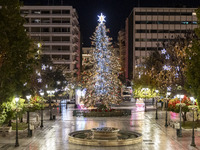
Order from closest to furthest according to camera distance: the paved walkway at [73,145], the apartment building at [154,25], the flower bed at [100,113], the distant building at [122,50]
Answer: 1. the paved walkway at [73,145]
2. the flower bed at [100,113]
3. the apartment building at [154,25]
4. the distant building at [122,50]

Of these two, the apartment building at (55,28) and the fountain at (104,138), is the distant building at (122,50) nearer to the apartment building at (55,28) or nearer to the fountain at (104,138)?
the apartment building at (55,28)

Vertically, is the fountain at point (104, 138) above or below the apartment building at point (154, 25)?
below

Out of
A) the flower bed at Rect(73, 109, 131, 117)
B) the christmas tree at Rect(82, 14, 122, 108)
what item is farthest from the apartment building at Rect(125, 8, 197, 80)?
the christmas tree at Rect(82, 14, 122, 108)

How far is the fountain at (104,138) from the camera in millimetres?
26906

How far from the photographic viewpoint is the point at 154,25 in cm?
11706

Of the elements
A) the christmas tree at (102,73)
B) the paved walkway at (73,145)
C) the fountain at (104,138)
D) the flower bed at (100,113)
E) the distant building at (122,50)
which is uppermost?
the distant building at (122,50)

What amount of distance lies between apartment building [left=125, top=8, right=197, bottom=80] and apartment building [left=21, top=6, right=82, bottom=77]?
17497mm

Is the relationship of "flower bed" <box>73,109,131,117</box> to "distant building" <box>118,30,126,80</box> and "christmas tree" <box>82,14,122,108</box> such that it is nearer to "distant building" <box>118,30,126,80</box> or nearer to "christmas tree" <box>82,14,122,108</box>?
"christmas tree" <box>82,14,122,108</box>

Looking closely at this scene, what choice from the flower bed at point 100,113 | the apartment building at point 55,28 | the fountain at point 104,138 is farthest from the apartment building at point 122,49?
the fountain at point 104,138

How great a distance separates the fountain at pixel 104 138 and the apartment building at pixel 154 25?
8609cm

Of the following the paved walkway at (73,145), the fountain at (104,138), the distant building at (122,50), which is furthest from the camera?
the distant building at (122,50)

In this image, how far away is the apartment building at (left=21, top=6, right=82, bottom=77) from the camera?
114 metres

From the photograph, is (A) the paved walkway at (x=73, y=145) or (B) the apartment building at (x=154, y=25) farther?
(B) the apartment building at (x=154, y=25)

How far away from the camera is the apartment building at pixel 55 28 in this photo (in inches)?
4505
